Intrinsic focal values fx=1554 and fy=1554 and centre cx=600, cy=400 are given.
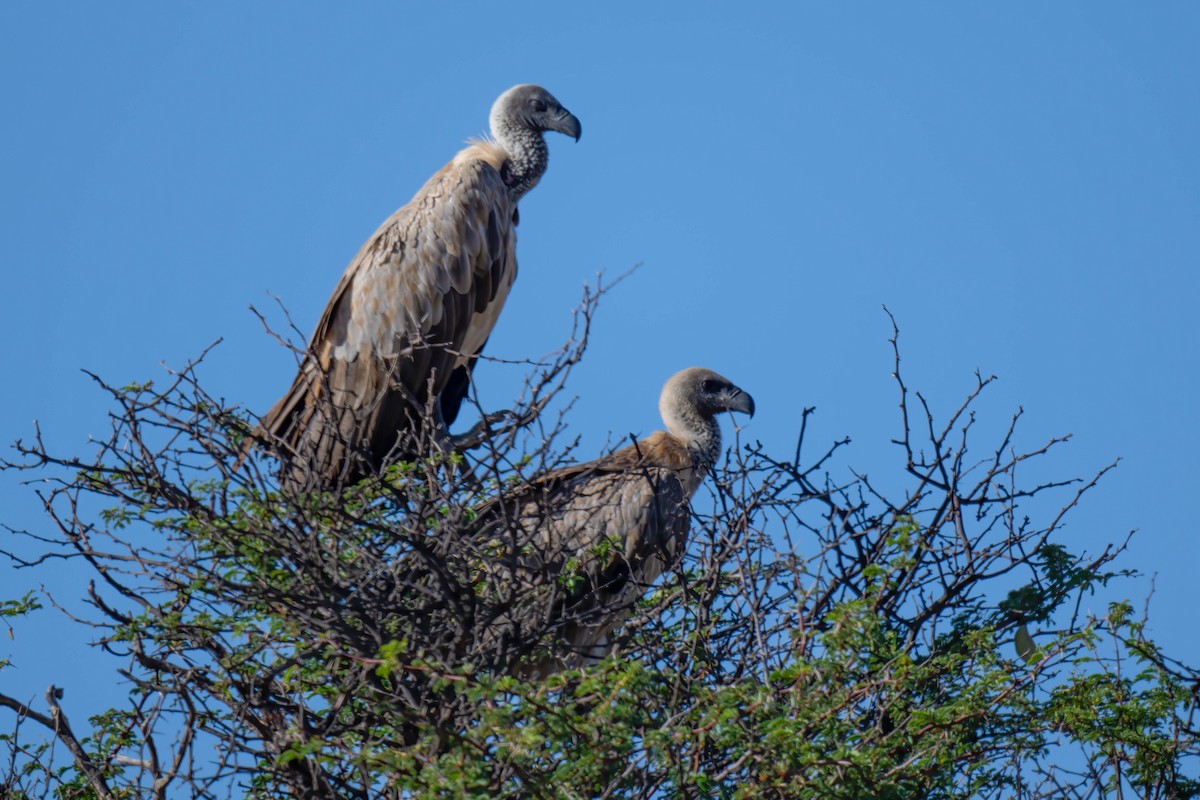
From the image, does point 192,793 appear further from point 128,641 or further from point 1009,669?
point 1009,669

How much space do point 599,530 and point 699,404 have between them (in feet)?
7.06

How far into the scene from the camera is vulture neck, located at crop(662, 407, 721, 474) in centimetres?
816

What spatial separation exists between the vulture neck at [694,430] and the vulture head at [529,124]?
1477 mm

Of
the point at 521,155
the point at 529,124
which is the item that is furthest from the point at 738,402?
the point at 529,124

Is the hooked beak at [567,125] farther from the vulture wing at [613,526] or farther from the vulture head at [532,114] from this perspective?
the vulture wing at [613,526]

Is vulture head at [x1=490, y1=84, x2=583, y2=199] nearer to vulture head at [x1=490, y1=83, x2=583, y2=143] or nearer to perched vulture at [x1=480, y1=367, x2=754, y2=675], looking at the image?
vulture head at [x1=490, y1=83, x2=583, y2=143]

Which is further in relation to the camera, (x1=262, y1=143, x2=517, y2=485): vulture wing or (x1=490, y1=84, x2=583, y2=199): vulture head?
(x1=490, y1=84, x2=583, y2=199): vulture head

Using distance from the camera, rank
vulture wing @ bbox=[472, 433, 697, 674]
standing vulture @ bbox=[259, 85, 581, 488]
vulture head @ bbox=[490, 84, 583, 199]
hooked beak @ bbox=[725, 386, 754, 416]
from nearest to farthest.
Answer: vulture wing @ bbox=[472, 433, 697, 674]
standing vulture @ bbox=[259, 85, 581, 488]
hooked beak @ bbox=[725, 386, 754, 416]
vulture head @ bbox=[490, 84, 583, 199]

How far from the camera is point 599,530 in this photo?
6297 mm

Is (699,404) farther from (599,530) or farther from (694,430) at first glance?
(599,530)

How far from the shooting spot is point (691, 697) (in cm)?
417

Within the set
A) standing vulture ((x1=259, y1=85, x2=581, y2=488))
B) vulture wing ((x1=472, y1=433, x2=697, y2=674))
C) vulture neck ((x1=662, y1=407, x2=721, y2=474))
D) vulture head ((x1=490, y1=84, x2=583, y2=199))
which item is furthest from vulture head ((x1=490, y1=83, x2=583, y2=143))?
vulture wing ((x1=472, y1=433, x2=697, y2=674))

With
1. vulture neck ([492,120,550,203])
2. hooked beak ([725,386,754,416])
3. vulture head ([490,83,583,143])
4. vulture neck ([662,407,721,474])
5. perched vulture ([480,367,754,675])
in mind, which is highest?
vulture head ([490,83,583,143])

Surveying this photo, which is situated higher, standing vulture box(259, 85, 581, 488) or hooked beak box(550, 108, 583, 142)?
hooked beak box(550, 108, 583, 142)
